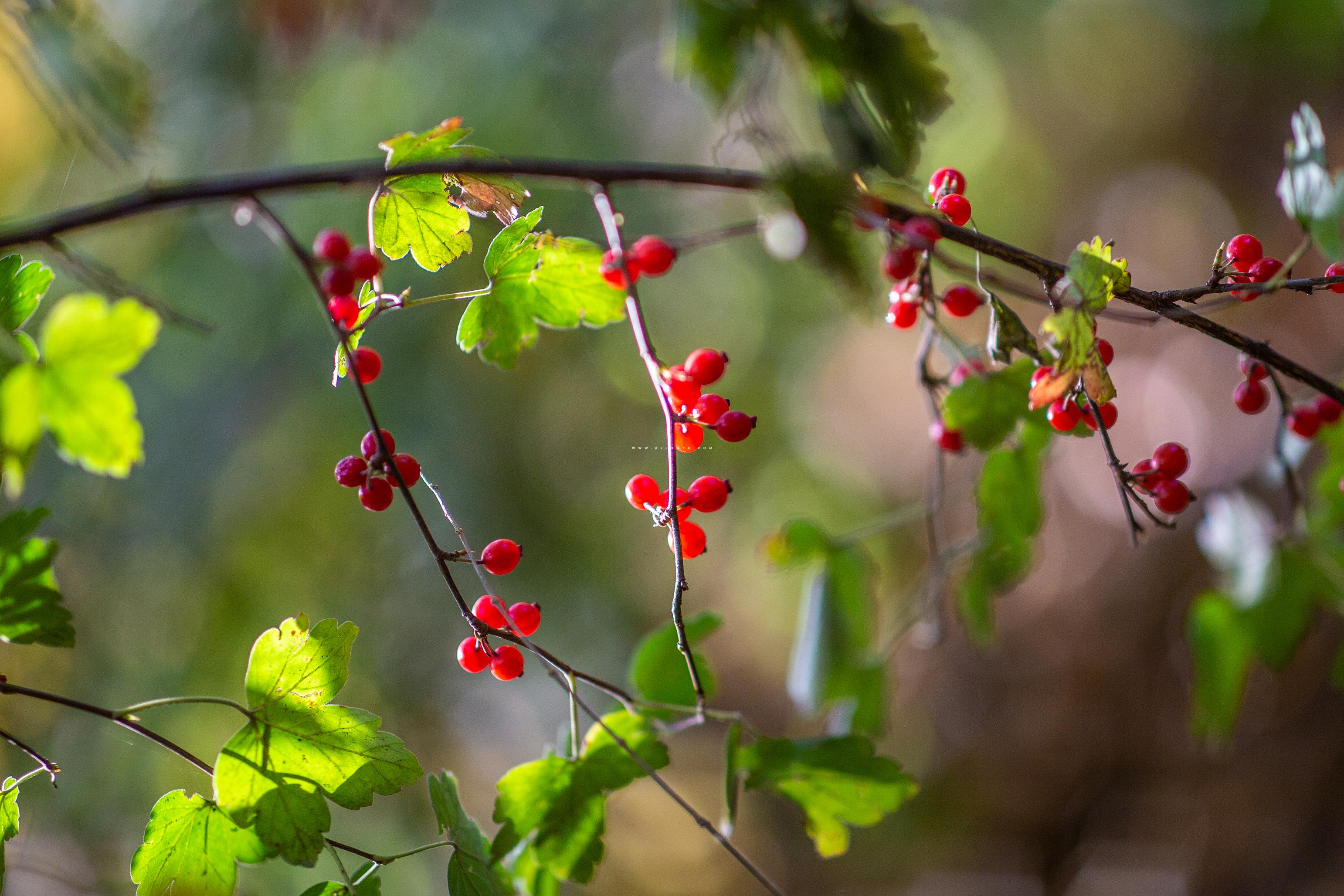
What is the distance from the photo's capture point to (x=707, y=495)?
2.16 feet

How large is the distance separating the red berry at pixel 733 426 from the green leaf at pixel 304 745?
302mm

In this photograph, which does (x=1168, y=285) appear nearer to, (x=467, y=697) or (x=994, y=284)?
(x=467, y=697)

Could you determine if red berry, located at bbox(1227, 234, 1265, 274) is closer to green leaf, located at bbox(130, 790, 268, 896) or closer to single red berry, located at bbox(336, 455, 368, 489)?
single red berry, located at bbox(336, 455, 368, 489)

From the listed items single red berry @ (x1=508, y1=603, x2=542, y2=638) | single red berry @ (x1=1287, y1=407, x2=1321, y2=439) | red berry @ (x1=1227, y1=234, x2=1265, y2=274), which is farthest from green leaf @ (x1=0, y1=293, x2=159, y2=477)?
single red berry @ (x1=1287, y1=407, x2=1321, y2=439)

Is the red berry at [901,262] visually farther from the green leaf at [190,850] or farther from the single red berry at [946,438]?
the green leaf at [190,850]

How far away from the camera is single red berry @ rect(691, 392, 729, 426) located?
619 millimetres

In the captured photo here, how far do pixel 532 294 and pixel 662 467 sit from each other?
2747 millimetres

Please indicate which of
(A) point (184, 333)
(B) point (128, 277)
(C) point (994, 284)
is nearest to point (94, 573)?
(A) point (184, 333)

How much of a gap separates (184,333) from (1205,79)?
409cm

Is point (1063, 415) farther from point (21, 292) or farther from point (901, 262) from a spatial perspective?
→ point (21, 292)

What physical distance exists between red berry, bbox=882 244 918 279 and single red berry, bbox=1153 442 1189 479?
30 centimetres

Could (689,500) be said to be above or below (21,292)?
below

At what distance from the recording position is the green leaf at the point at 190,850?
1.97 feet

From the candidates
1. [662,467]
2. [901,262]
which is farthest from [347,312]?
[662,467]
